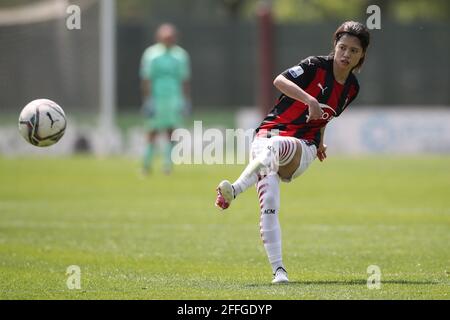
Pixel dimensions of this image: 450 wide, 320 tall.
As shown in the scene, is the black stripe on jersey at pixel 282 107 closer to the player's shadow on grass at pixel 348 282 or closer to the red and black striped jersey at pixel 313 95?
the red and black striped jersey at pixel 313 95

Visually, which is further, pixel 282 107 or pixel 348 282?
pixel 282 107

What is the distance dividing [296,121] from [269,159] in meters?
0.54

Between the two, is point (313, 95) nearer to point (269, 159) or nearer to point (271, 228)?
point (269, 159)

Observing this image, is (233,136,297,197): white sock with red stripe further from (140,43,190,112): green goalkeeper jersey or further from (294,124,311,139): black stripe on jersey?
(140,43,190,112): green goalkeeper jersey

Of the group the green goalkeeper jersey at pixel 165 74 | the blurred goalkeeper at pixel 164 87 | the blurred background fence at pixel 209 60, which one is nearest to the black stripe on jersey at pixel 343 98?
the blurred goalkeeper at pixel 164 87

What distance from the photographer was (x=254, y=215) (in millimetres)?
14602

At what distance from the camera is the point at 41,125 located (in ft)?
29.1

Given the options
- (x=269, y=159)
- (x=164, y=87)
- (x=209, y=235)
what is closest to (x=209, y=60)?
(x=164, y=87)

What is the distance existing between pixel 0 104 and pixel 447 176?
12.1 m

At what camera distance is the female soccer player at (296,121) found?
27.0 feet

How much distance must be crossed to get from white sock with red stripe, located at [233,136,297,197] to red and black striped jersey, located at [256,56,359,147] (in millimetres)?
236
